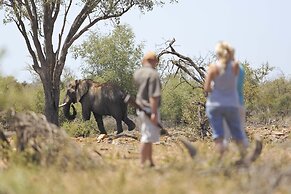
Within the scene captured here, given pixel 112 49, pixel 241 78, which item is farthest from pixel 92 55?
pixel 241 78

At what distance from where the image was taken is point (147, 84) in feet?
29.7

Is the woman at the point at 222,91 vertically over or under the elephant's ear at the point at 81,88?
under

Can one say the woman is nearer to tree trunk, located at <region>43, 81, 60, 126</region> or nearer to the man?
the man

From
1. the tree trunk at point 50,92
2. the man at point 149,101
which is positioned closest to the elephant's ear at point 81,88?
the tree trunk at point 50,92

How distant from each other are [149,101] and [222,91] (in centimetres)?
101

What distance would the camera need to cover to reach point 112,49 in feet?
158

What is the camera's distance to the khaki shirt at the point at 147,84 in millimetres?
8930

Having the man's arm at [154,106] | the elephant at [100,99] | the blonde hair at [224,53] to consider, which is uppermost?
the elephant at [100,99]

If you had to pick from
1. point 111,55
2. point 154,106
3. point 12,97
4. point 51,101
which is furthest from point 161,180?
point 111,55

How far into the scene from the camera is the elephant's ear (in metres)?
23.7

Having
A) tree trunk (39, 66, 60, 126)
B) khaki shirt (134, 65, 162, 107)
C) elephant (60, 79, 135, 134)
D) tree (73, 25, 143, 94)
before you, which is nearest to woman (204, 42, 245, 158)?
khaki shirt (134, 65, 162, 107)

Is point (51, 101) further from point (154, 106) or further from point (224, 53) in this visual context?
point (224, 53)

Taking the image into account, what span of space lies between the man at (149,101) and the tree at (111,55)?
36738 millimetres

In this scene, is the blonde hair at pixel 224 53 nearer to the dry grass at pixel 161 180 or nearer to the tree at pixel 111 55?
the dry grass at pixel 161 180
